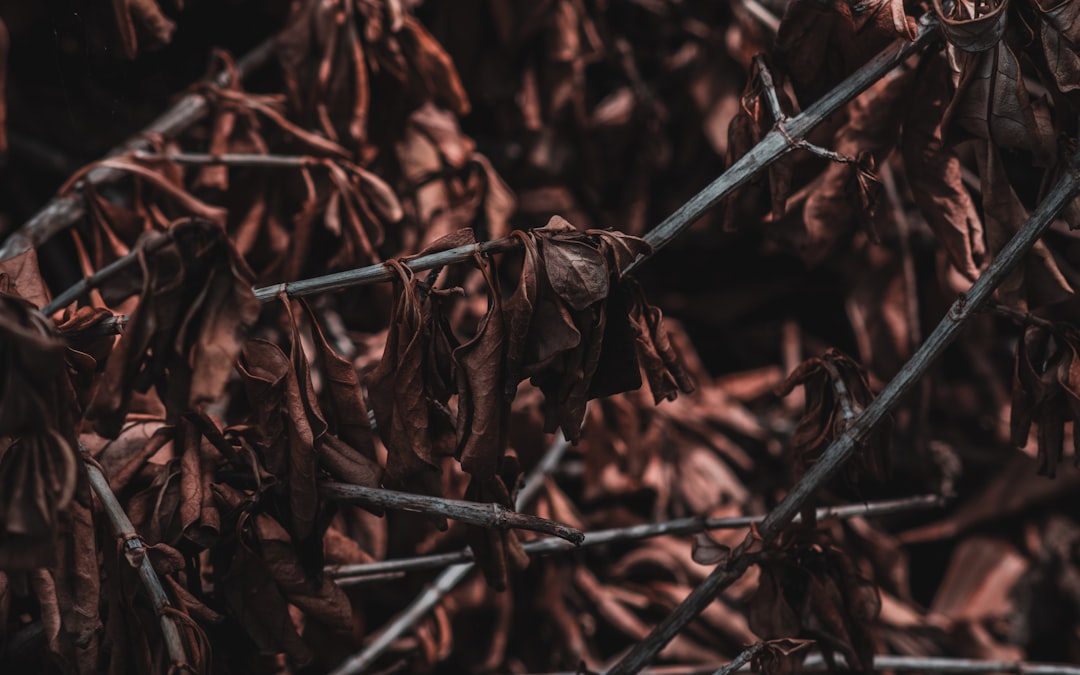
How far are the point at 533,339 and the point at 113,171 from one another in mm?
860

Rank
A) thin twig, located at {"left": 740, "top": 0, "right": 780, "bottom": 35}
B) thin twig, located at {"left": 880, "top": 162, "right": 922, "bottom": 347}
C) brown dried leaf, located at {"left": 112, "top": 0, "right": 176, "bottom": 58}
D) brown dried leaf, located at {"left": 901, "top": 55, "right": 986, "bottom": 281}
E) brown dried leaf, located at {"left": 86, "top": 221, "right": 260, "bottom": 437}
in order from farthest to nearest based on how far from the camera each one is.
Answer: thin twig, located at {"left": 880, "top": 162, "right": 922, "bottom": 347}
thin twig, located at {"left": 740, "top": 0, "right": 780, "bottom": 35}
brown dried leaf, located at {"left": 112, "top": 0, "right": 176, "bottom": 58}
brown dried leaf, located at {"left": 901, "top": 55, "right": 986, "bottom": 281}
brown dried leaf, located at {"left": 86, "top": 221, "right": 260, "bottom": 437}

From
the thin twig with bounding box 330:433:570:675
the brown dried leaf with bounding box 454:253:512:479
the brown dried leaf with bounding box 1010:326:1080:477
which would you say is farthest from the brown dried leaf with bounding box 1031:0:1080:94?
the thin twig with bounding box 330:433:570:675

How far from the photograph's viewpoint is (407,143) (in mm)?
1819

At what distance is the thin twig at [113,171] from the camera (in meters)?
1.46

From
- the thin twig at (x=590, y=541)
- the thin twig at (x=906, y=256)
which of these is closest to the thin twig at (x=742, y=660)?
the thin twig at (x=590, y=541)

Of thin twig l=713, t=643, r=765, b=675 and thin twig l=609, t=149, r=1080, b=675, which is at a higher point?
thin twig l=609, t=149, r=1080, b=675

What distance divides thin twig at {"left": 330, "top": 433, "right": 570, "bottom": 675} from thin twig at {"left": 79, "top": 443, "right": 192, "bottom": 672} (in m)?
0.49

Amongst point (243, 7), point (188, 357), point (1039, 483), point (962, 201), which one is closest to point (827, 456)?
point (962, 201)

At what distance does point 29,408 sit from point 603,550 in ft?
4.62

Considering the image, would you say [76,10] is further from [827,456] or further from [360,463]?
[827,456]

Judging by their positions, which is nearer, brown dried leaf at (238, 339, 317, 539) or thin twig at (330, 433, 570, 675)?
brown dried leaf at (238, 339, 317, 539)

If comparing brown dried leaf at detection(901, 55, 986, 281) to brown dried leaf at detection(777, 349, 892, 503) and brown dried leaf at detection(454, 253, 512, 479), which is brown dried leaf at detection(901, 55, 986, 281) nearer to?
brown dried leaf at detection(777, 349, 892, 503)

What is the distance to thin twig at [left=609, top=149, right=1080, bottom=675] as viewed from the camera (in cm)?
114

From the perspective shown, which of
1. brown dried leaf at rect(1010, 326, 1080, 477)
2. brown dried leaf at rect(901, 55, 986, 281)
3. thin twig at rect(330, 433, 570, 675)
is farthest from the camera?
thin twig at rect(330, 433, 570, 675)
